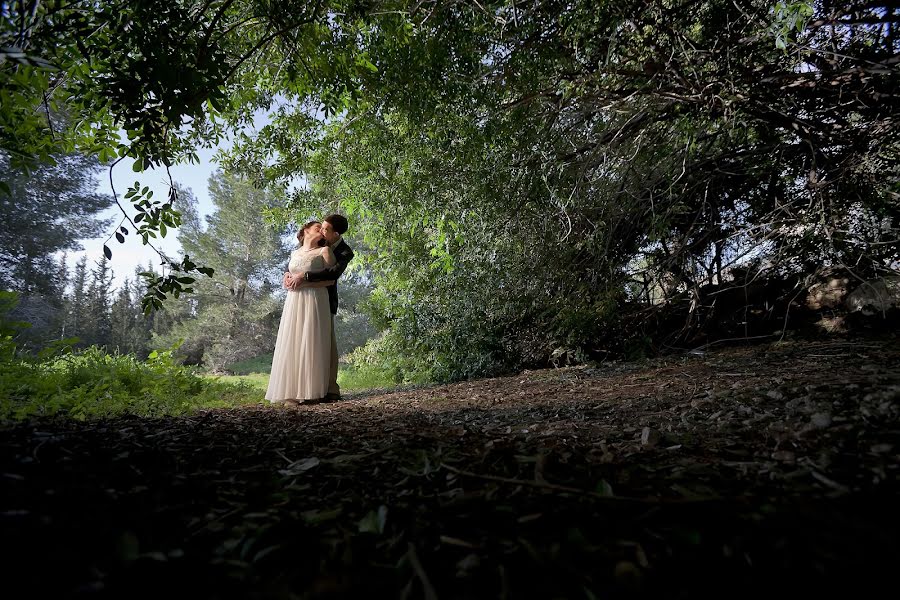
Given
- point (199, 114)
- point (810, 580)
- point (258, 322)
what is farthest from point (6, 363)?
point (258, 322)

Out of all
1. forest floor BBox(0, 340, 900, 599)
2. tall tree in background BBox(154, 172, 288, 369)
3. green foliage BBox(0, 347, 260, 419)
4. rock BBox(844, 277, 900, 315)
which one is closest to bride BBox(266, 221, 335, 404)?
green foliage BBox(0, 347, 260, 419)

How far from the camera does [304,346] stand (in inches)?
220

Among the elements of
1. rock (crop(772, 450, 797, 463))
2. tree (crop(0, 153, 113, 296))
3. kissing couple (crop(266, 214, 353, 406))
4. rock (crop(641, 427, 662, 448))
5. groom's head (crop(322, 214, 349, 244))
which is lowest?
rock (crop(641, 427, 662, 448))

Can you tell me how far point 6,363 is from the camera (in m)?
3.95

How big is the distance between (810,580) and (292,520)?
3.53 ft

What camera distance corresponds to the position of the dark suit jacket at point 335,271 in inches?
222

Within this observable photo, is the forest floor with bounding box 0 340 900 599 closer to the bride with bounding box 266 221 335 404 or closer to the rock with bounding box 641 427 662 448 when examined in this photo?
the rock with bounding box 641 427 662 448

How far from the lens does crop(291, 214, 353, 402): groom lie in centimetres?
566

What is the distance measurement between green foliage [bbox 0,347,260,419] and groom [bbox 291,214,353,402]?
53.9 inches

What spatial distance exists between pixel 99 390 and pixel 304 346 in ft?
6.80

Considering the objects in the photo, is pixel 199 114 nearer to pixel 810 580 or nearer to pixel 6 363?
pixel 810 580

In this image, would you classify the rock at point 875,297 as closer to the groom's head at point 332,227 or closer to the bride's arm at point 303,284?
the groom's head at point 332,227

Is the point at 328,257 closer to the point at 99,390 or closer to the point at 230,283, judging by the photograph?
the point at 99,390

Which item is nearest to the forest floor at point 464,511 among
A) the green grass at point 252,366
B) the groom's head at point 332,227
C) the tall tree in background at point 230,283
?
the groom's head at point 332,227
